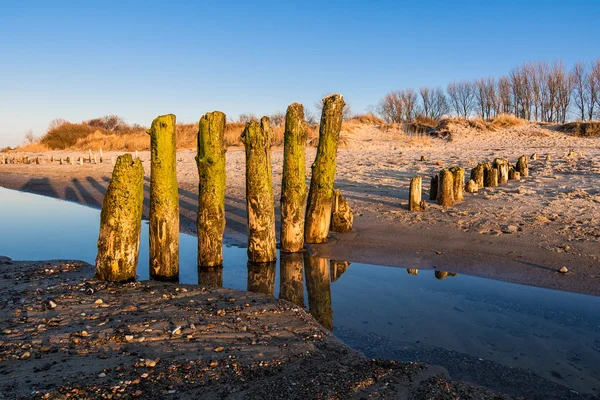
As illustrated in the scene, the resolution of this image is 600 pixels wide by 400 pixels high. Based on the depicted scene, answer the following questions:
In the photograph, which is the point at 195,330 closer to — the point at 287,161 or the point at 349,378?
the point at 349,378

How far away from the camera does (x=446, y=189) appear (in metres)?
10.5

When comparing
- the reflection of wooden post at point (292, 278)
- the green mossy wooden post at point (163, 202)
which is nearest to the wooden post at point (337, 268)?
the reflection of wooden post at point (292, 278)

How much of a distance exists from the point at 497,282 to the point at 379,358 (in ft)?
10.1

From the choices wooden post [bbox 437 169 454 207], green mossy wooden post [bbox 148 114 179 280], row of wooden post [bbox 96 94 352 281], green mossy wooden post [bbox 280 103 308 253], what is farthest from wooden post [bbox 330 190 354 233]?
green mossy wooden post [bbox 148 114 179 280]

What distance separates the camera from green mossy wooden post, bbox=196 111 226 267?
7.40 metres

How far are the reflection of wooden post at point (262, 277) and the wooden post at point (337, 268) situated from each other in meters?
0.87

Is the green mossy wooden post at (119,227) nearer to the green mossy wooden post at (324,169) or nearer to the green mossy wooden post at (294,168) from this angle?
the green mossy wooden post at (294,168)

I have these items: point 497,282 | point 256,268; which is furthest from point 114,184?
point 497,282


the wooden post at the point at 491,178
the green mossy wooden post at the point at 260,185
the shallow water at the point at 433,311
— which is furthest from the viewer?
the wooden post at the point at 491,178

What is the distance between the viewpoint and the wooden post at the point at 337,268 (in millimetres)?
7512

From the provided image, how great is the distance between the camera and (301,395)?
3508 millimetres

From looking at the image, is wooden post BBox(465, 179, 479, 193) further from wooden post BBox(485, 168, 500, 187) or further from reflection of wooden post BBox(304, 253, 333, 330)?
reflection of wooden post BBox(304, 253, 333, 330)

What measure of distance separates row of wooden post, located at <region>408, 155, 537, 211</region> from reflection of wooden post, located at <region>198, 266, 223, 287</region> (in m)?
4.59

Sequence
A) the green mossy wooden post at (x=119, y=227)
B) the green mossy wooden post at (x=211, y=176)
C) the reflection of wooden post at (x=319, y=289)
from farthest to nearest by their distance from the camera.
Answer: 1. the green mossy wooden post at (x=211, y=176)
2. the green mossy wooden post at (x=119, y=227)
3. the reflection of wooden post at (x=319, y=289)
